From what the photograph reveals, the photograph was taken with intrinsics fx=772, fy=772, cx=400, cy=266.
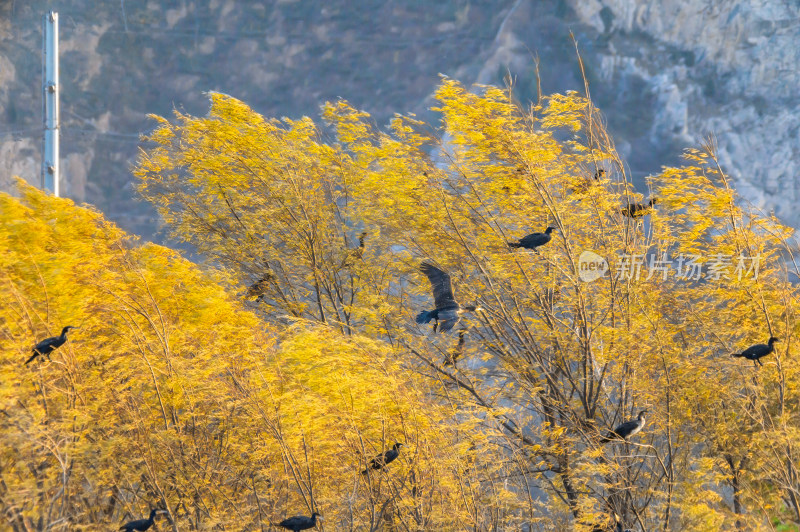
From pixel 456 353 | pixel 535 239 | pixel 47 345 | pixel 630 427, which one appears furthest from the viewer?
pixel 456 353

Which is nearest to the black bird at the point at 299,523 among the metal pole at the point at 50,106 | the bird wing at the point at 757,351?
the bird wing at the point at 757,351

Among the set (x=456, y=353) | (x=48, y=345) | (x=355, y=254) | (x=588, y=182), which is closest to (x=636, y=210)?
(x=588, y=182)

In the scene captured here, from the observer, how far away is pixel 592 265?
1016 centimetres

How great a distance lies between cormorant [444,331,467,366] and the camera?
10461 mm

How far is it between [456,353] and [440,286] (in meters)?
1.27

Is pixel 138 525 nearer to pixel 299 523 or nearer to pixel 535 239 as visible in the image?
pixel 299 523

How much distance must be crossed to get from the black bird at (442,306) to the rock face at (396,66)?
39.2m

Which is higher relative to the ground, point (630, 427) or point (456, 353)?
point (456, 353)

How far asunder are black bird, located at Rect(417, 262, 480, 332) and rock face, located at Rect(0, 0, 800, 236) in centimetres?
3916

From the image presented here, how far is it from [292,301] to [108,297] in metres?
5.63

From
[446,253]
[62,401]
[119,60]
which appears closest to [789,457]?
[446,253]

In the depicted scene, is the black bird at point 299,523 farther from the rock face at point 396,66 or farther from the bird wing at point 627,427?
the rock face at point 396,66

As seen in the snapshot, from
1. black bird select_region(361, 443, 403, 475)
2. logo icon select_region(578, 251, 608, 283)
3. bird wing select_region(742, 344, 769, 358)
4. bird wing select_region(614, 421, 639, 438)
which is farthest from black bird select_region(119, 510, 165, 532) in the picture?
logo icon select_region(578, 251, 608, 283)

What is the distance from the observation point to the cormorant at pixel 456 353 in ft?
34.3
